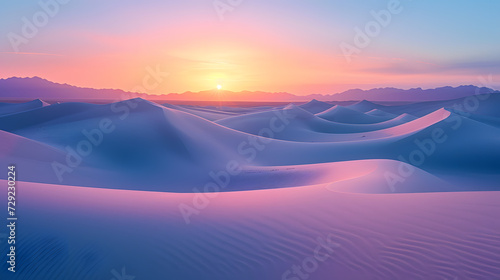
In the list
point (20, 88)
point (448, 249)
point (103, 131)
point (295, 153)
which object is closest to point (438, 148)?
point (295, 153)

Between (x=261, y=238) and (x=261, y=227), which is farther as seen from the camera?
(x=261, y=227)

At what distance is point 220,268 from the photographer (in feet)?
13.2

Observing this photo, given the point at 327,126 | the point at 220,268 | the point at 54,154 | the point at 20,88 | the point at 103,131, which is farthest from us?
the point at 20,88

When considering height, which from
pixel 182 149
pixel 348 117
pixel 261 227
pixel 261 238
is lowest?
pixel 261 238

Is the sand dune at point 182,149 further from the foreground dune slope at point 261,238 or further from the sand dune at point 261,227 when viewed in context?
the foreground dune slope at point 261,238

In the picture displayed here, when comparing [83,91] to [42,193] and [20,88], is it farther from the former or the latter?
[42,193]

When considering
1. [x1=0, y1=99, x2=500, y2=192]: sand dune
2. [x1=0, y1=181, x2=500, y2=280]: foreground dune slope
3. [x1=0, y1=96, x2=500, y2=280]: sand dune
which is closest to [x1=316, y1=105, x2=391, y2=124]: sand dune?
[x1=0, y1=99, x2=500, y2=192]: sand dune

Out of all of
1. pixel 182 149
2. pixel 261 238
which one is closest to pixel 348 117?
pixel 182 149

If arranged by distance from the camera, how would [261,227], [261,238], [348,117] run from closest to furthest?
1. [261,238]
2. [261,227]
3. [348,117]

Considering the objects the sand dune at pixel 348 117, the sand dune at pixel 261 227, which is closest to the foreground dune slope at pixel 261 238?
the sand dune at pixel 261 227

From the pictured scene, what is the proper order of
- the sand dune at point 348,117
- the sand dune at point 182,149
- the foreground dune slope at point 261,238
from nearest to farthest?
the foreground dune slope at point 261,238 → the sand dune at point 182,149 → the sand dune at point 348,117

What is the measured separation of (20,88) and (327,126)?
624 ft

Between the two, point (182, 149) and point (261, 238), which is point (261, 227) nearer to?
point (261, 238)

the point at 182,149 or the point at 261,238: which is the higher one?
the point at 182,149
